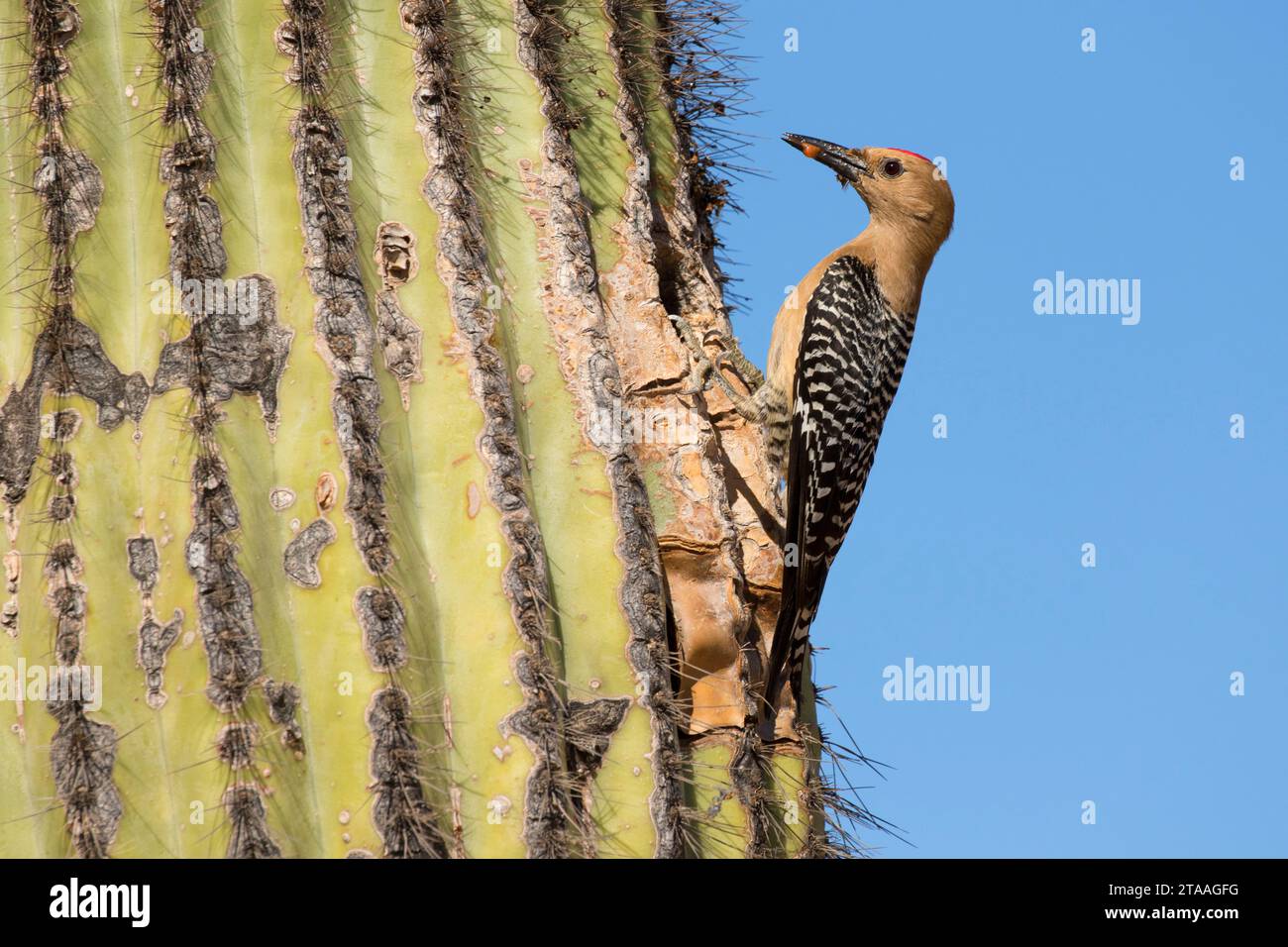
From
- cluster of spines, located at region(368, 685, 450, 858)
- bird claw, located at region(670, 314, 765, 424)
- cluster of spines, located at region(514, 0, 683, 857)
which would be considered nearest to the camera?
cluster of spines, located at region(368, 685, 450, 858)

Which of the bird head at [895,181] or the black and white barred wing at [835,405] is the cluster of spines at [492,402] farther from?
the bird head at [895,181]

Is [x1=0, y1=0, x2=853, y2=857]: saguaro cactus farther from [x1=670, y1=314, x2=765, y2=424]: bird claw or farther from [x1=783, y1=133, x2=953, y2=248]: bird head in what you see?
[x1=783, y1=133, x2=953, y2=248]: bird head

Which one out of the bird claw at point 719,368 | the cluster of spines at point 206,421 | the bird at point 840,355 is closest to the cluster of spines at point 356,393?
the cluster of spines at point 206,421

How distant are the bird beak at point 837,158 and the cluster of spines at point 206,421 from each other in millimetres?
3049

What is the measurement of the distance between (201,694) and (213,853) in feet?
1.01

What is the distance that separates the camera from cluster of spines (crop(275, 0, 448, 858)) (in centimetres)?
274

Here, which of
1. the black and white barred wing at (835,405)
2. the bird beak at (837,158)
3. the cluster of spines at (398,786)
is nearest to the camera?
the cluster of spines at (398,786)

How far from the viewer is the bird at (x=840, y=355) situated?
467cm

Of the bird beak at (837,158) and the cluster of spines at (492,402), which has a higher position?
the bird beak at (837,158)

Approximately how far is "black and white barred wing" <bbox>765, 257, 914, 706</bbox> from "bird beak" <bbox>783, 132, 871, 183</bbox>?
0.38m

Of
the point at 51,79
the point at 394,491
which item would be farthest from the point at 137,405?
the point at 51,79

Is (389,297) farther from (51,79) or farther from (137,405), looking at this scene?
(51,79)

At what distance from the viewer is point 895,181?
19.0ft

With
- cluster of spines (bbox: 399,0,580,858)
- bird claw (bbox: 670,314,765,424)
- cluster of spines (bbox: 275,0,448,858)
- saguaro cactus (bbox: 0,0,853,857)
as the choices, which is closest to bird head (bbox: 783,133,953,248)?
bird claw (bbox: 670,314,765,424)
